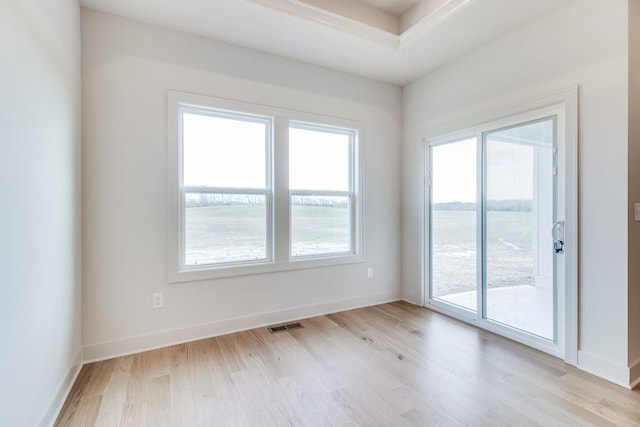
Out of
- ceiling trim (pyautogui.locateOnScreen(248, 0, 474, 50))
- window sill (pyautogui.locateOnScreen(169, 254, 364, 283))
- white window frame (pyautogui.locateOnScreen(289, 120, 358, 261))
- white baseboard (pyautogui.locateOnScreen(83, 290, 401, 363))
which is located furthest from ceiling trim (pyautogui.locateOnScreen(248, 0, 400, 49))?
white baseboard (pyautogui.locateOnScreen(83, 290, 401, 363))

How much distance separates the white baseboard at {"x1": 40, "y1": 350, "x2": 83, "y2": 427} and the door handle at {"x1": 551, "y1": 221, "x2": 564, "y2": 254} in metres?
3.59

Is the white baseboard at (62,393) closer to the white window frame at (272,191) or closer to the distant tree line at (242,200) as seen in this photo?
the white window frame at (272,191)

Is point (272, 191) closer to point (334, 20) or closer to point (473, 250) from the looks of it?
point (334, 20)

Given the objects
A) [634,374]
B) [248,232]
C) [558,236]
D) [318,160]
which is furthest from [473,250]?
[248,232]

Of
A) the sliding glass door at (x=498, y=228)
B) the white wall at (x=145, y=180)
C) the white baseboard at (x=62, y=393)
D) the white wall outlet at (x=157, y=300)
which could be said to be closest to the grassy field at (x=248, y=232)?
the white wall at (x=145, y=180)

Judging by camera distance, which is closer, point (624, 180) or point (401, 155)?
point (624, 180)

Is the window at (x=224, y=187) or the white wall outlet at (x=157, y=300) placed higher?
the window at (x=224, y=187)

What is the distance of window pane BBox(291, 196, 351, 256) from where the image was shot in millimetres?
3363

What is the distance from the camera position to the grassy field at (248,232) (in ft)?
9.44

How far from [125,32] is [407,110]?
305 centimetres

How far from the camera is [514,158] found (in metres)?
2.79

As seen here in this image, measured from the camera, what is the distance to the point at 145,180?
2.58 m

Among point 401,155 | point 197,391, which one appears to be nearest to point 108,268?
point 197,391

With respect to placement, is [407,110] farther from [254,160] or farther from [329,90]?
[254,160]
